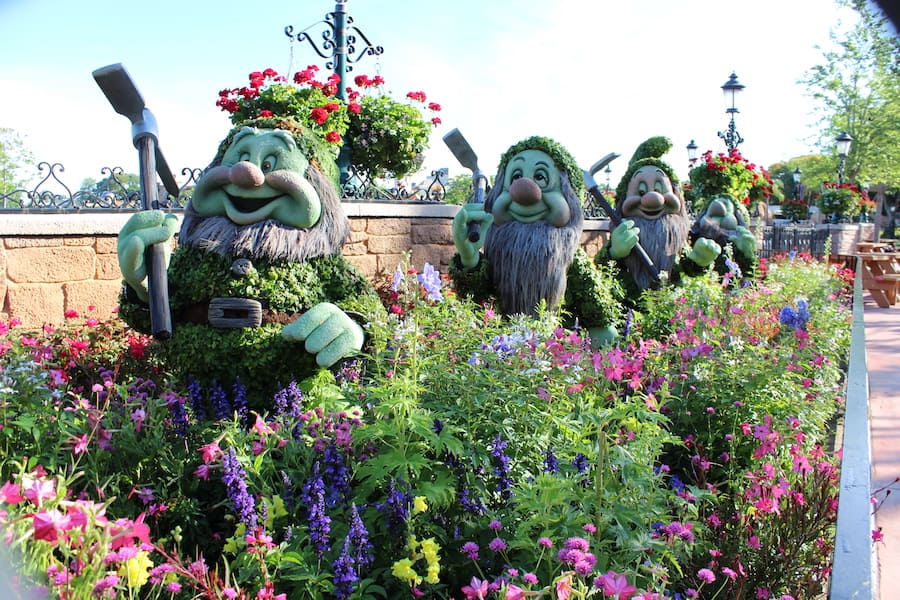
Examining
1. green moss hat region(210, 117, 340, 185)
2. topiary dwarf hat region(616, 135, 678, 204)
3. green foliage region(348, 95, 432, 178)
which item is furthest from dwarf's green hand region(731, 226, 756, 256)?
green moss hat region(210, 117, 340, 185)

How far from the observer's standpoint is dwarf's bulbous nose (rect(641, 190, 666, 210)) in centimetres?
588

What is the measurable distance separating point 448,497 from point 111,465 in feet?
4.17

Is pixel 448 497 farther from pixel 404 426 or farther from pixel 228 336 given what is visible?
pixel 228 336

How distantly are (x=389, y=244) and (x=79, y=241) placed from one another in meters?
2.74

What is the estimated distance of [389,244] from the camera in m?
6.64

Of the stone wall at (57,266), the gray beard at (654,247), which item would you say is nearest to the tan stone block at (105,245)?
the stone wall at (57,266)

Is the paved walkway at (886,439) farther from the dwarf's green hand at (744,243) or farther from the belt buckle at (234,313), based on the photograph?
the belt buckle at (234,313)

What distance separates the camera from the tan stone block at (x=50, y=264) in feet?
14.1

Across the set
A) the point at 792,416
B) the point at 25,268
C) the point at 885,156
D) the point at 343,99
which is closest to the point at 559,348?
the point at 792,416

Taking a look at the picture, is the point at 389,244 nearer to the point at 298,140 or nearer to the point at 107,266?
the point at 107,266

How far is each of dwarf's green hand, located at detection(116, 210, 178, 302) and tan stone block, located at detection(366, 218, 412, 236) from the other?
351 cm

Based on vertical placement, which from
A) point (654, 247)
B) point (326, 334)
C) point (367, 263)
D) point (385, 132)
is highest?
point (385, 132)

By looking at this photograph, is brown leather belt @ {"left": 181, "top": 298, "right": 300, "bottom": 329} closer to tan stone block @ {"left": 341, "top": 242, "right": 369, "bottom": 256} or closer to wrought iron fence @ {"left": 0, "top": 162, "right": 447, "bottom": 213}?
wrought iron fence @ {"left": 0, "top": 162, "right": 447, "bottom": 213}

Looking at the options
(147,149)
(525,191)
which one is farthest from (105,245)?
(525,191)
